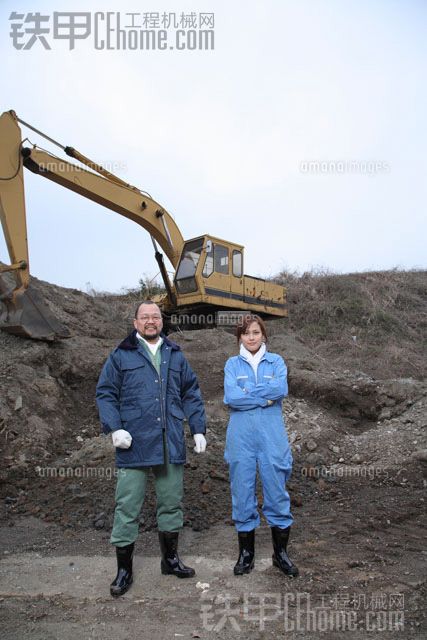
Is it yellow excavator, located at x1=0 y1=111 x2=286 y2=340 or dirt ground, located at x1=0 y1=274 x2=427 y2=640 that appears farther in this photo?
yellow excavator, located at x1=0 y1=111 x2=286 y2=340

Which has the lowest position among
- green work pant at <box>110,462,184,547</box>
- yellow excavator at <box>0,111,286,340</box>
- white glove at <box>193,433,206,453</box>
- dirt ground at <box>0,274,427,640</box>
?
dirt ground at <box>0,274,427,640</box>

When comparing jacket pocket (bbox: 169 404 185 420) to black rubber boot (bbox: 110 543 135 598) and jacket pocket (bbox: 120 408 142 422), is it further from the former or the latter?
black rubber boot (bbox: 110 543 135 598)

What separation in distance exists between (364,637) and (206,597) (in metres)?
0.94

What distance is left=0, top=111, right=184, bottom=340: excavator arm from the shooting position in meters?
8.06

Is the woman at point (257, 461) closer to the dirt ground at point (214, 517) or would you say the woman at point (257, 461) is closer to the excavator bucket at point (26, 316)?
the dirt ground at point (214, 517)

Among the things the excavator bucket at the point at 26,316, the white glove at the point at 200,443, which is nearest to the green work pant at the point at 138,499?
the white glove at the point at 200,443

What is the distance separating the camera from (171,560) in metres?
3.43

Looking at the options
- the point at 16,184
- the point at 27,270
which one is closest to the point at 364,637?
the point at 27,270

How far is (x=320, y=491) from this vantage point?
221 inches

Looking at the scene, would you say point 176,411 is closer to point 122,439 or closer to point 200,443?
point 200,443

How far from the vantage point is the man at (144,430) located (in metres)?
3.23

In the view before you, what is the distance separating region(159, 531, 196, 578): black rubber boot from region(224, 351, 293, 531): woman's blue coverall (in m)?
0.44

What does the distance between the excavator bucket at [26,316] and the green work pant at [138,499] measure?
565cm

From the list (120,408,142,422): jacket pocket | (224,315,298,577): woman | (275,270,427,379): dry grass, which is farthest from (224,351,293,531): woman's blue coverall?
(275,270,427,379): dry grass
